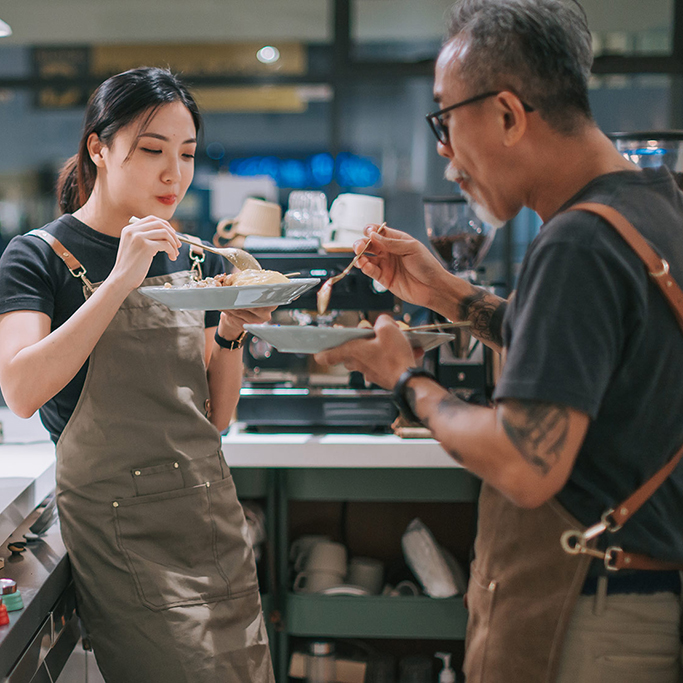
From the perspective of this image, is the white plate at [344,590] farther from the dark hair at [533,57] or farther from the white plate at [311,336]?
the dark hair at [533,57]

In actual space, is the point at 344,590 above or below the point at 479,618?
below

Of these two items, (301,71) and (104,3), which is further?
(104,3)

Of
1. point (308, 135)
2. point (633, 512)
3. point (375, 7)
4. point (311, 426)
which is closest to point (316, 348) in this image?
point (633, 512)

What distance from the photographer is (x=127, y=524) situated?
1446 mm

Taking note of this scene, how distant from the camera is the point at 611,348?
87 centimetres

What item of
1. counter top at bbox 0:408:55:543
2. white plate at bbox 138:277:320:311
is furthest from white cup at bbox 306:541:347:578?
white plate at bbox 138:277:320:311

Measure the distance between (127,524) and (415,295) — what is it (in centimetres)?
73

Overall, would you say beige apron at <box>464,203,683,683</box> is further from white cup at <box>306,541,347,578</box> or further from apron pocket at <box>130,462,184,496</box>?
white cup at <box>306,541,347,578</box>

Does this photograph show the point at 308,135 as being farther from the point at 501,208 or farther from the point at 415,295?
the point at 501,208

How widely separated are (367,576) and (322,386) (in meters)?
0.67

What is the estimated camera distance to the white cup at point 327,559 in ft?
7.91

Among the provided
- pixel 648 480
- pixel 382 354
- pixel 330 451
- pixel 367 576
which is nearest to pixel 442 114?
pixel 382 354

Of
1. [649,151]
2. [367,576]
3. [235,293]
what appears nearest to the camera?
[235,293]

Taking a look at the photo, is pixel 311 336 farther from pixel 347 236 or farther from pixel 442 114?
pixel 347 236
